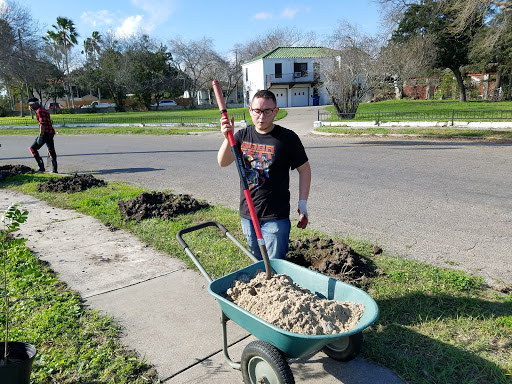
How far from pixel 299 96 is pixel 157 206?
50.5 m

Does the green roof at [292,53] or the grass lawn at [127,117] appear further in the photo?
the green roof at [292,53]

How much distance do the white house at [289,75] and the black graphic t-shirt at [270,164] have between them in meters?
49.7

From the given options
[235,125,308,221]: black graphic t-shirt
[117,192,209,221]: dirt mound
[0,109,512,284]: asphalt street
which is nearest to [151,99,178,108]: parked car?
[0,109,512,284]: asphalt street

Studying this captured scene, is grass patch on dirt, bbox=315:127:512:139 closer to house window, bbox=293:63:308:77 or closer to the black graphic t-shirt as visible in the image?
the black graphic t-shirt

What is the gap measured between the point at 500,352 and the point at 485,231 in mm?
2857

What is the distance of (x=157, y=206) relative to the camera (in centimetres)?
650

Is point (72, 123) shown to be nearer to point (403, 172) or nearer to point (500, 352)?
point (403, 172)

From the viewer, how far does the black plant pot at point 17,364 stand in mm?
2367

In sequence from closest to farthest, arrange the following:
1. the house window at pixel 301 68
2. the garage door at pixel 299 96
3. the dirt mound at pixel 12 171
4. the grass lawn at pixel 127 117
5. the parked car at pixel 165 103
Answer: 1. the dirt mound at pixel 12 171
2. the grass lawn at pixel 127 117
3. the house window at pixel 301 68
4. the garage door at pixel 299 96
5. the parked car at pixel 165 103

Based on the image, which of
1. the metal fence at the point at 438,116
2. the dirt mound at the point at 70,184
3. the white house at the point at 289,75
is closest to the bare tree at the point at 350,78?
the metal fence at the point at 438,116

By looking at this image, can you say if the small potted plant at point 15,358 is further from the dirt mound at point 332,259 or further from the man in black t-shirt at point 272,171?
the dirt mound at point 332,259

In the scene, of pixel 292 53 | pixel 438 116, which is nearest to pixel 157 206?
pixel 438 116

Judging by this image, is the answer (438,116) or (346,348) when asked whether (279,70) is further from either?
(346,348)

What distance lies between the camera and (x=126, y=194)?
7645mm
